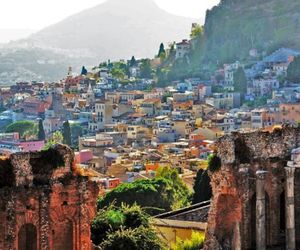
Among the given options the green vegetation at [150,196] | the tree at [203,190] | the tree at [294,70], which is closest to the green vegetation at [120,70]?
the tree at [294,70]

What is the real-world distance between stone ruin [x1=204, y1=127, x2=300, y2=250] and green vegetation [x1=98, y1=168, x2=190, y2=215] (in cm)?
1818

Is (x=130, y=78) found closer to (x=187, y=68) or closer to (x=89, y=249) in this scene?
(x=187, y=68)

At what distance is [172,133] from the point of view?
87.2m

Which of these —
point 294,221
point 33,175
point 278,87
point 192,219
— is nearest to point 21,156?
point 33,175

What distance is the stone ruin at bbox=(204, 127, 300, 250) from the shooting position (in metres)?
18.8

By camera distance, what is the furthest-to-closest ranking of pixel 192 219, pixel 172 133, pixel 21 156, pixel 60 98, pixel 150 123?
pixel 60 98 < pixel 150 123 < pixel 172 133 < pixel 192 219 < pixel 21 156

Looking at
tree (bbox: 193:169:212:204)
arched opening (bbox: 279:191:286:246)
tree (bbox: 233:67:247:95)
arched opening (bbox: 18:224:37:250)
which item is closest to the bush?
arched opening (bbox: 279:191:286:246)

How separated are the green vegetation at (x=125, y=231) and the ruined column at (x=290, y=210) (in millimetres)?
3315

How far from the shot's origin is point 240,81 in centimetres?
11375

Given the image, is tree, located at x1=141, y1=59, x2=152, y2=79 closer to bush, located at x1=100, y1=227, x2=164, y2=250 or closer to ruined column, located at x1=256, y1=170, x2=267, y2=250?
bush, located at x1=100, y1=227, x2=164, y2=250

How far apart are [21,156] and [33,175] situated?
0.45 metres

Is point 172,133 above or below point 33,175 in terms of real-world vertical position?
below

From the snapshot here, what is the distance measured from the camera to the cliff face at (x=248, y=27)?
430 ft

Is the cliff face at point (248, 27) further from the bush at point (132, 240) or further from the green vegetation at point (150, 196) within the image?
the bush at point (132, 240)
